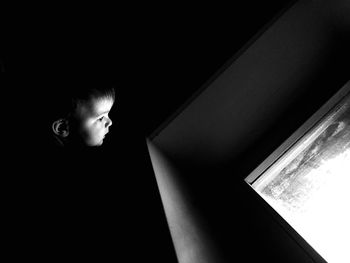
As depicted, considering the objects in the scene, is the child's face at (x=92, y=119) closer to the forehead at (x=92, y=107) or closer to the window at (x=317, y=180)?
the forehead at (x=92, y=107)

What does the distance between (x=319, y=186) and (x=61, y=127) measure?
87 cm

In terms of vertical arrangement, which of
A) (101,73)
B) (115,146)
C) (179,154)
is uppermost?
(101,73)

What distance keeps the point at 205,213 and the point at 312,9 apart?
31.6 inches

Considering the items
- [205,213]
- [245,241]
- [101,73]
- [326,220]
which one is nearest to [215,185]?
[205,213]

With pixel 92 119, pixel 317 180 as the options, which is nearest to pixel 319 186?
pixel 317 180

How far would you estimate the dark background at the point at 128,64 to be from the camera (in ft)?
3.17

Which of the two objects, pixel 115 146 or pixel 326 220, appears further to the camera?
pixel 115 146

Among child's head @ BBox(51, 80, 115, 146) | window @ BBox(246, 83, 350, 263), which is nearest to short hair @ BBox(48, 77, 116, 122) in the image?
child's head @ BBox(51, 80, 115, 146)

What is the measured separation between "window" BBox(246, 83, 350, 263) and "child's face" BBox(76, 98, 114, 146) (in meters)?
0.60

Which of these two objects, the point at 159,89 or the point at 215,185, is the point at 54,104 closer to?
the point at 159,89

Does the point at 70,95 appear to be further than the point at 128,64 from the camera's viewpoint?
No

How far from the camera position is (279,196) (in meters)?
1.04

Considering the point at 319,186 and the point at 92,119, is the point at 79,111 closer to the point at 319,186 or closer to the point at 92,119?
the point at 92,119

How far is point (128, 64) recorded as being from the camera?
125cm
